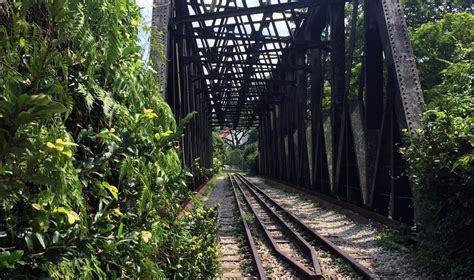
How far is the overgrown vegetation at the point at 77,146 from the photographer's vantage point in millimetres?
1508

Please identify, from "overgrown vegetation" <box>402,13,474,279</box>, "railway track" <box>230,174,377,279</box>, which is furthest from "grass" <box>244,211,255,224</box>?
A: "overgrown vegetation" <box>402,13,474,279</box>

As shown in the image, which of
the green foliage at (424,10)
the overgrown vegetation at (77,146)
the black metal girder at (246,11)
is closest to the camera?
the overgrown vegetation at (77,146)

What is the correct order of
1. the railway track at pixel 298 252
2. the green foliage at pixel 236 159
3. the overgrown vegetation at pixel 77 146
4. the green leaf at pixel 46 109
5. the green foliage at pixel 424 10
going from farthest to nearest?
the green foliage at pixel 236 159, the green foliage at pixel 424 10, the railway track at pixel 298 252, the overgrown vegetation at pixel 77 146, the green leaf at pixel 46 109

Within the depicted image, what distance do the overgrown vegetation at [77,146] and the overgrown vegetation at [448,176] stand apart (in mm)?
3396

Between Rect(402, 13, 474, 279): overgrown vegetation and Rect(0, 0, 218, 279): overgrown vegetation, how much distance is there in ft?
11.1

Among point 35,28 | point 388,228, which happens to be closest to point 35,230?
point 35,28

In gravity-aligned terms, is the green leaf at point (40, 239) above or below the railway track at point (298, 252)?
above

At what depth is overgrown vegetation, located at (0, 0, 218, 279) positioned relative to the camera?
1.51 m

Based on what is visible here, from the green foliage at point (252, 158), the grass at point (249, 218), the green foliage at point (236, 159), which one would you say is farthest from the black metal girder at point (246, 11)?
the green foliage at point (236, 159)

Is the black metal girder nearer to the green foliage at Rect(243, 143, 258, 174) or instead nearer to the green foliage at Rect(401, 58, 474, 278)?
the green foliage at Rect(401, 58, 474, 278)

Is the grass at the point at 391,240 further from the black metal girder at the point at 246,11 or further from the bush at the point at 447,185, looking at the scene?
the black metal girder at the point at 246,11

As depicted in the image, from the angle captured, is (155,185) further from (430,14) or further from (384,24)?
(430,14)

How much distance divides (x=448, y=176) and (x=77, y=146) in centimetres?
457

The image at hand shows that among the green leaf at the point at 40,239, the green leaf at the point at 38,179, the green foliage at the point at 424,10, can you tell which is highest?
A: the green foliage at the point at 424,10
